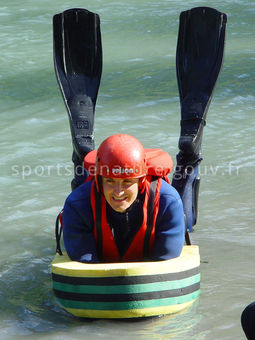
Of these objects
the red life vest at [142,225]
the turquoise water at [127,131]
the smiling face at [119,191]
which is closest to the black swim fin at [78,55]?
the turquoise water at [127,131]

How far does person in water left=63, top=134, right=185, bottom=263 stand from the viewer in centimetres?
304

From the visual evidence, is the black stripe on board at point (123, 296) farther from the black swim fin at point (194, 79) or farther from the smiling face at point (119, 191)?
the black swim fin at point (194, 79)

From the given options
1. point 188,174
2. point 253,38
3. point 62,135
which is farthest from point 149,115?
point 253,38

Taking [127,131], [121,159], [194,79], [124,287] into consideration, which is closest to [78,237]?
[124,287]

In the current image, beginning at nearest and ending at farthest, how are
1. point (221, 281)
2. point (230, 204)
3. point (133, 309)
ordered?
point (133, 309) < point (221, 281) < point (230, 204)

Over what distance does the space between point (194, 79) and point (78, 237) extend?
158 centimetres

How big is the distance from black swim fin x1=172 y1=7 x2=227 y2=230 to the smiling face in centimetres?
95

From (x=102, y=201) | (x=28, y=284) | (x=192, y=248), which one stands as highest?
(x=102, y=201)

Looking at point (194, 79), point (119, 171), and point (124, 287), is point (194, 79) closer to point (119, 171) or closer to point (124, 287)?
point (119, 171)

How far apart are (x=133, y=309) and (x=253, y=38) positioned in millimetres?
6813

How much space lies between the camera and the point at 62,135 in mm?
6055

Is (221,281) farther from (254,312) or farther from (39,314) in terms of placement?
(254,312)

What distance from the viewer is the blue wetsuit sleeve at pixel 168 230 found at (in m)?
3.03

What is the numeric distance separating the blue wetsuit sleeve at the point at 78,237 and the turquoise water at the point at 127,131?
11.9 inches
